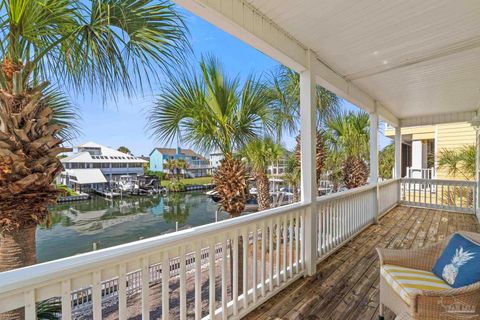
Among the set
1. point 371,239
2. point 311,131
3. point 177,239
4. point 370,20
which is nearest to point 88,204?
point 177,239

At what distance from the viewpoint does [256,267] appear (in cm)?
244

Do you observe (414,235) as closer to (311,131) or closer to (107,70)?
(311,131)

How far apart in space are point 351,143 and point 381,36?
14.7 ft

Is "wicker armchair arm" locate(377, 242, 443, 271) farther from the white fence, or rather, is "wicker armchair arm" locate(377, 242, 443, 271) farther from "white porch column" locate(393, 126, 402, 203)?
"white porch column" locate(393, 126, 402, 203)

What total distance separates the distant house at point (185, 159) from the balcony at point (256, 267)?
1216mm

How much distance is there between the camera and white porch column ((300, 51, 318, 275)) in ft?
10.1

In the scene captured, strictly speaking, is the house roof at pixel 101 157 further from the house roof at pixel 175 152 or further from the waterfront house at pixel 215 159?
the waterfront house at pixel 215 159

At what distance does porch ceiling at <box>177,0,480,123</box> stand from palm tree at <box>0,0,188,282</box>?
1.70 ft

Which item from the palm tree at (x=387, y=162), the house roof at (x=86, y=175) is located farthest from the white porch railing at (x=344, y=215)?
the palm tree at (x=387, y=162)

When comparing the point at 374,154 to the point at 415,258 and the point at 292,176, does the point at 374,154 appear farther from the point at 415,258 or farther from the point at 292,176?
the point at 415,258

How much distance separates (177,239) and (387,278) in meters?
1.77

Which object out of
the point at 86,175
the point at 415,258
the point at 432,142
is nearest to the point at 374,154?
the point at 415,258

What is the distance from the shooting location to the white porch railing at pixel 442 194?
6883 millimetres

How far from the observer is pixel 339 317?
2.31 m
